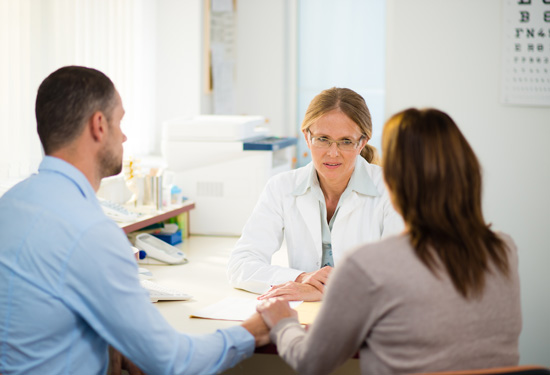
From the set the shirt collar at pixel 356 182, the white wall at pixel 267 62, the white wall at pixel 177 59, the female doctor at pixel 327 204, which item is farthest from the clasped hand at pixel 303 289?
the white wall at pixel 267 62

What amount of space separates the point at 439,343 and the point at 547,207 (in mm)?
2345

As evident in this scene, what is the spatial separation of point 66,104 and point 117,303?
0.44 meters

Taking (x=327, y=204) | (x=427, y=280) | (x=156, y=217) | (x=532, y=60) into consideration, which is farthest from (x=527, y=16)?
(x=427, y=280)

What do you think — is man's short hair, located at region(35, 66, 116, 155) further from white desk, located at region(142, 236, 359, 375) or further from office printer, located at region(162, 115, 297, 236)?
office printer, located at region(162, 115, 297, 236)

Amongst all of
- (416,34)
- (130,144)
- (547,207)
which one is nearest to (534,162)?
(547,207)

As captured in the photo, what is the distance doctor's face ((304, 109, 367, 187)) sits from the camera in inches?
87.0

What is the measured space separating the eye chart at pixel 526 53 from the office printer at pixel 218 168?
3.96 ft

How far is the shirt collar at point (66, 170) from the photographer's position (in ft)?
4.58

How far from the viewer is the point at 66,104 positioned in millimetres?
1391

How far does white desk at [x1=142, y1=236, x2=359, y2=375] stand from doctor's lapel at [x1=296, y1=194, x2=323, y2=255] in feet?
1.05

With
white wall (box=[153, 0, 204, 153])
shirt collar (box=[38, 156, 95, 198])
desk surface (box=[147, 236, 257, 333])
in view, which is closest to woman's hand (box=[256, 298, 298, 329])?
desk surface (box=[147, 236, 257, 333])

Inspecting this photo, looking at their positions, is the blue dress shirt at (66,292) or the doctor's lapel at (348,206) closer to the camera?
the blue dress shirt at (66,292)

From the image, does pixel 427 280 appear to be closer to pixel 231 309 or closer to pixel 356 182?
pixel 231 309

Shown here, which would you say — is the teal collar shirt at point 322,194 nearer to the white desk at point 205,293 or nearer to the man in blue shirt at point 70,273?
the white desk at point 205,293
